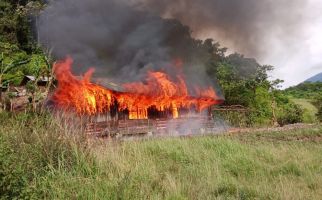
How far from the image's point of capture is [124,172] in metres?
6.36

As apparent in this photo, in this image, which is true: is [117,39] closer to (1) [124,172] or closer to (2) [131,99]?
(2) [131,99]

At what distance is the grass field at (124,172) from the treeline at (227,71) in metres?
14.8

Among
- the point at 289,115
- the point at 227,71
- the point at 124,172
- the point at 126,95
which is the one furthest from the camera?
the point at 227,71

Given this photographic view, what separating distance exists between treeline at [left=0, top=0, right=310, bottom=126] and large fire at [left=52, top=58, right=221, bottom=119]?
3.60 m

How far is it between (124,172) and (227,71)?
23486 mm

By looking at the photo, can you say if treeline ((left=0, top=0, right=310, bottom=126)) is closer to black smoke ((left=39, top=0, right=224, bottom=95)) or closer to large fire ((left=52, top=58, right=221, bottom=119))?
black smoke ((left=39, top=0, right=224, bottom=95))

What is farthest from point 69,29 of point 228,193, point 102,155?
point 228,193

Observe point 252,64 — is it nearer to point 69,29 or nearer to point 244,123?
point 244,123

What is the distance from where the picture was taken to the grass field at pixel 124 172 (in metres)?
5.61

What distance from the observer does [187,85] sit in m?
20.0

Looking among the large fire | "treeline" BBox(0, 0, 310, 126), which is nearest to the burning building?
the large fire

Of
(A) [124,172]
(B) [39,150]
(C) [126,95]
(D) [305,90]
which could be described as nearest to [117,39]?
(C) [126,95]

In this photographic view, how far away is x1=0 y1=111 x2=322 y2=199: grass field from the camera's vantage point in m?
5.61

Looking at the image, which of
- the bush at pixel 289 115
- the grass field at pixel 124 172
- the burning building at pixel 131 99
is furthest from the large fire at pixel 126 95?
the bush at pixel 289 115
